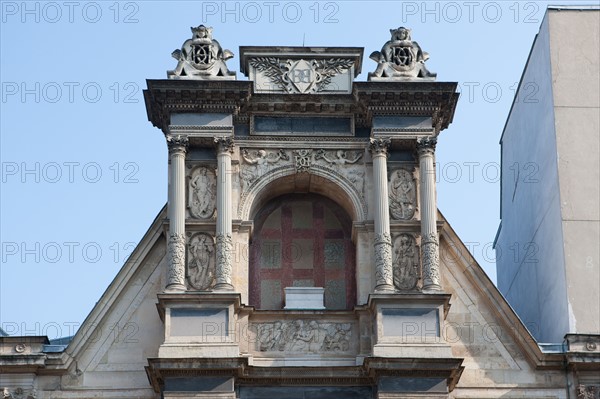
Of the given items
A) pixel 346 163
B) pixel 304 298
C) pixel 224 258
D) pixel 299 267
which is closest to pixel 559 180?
pixel 346 163

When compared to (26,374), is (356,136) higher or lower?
higher

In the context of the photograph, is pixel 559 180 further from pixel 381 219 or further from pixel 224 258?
pixel 224 258

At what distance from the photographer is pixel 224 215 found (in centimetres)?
3120

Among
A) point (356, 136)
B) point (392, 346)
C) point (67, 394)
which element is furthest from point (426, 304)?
point (67, 394)

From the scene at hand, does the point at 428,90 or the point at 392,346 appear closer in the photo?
the point at 392,346

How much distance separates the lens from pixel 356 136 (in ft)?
106

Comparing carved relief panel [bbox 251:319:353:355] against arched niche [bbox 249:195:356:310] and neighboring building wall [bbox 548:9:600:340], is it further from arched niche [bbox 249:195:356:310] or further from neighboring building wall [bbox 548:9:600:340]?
neighboring building wall [bbox 548:9:600:340]

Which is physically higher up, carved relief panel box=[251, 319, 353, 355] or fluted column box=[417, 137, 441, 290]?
fluted column box=[417, 137, 441, 290]

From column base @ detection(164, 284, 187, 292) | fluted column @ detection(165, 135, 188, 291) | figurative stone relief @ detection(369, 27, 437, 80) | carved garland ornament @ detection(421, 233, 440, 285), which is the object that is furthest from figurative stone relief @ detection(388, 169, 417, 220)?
column base @ detection(164, 284, 187, 292)

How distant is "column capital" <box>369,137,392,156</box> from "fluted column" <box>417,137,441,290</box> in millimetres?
619

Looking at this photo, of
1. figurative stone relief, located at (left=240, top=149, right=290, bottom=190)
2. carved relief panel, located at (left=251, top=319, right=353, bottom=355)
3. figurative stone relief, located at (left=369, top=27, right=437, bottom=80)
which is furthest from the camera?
figurative stone relief, located at (left=369, top=27, right=437, bottom=80)

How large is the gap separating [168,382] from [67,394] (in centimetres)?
226

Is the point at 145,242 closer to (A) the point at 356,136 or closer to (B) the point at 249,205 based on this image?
(B) the point at 249,205

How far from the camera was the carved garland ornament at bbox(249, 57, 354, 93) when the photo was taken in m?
32.7
